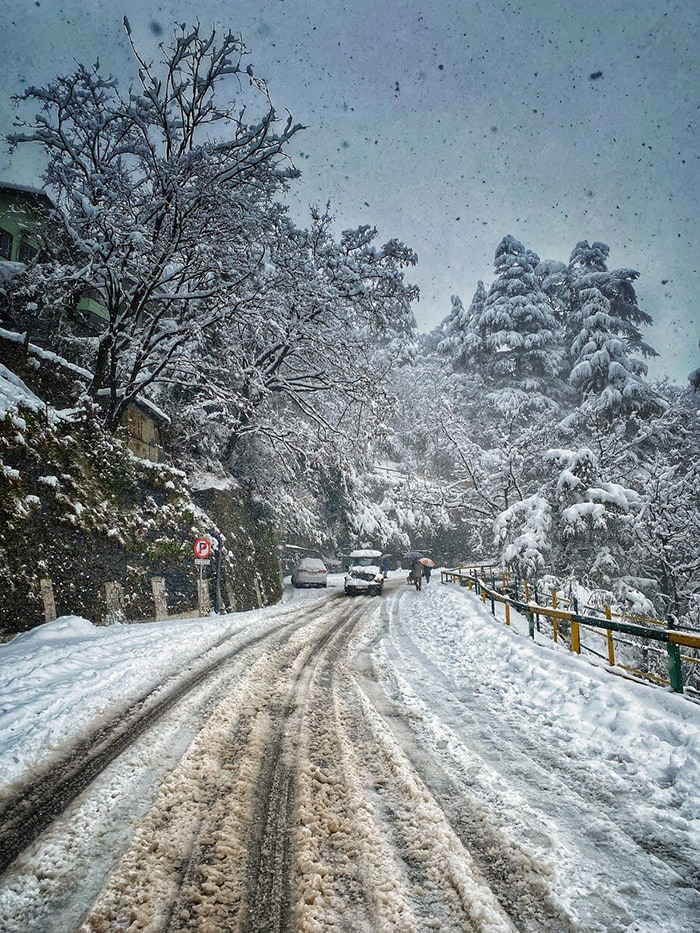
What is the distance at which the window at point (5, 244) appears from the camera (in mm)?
23844

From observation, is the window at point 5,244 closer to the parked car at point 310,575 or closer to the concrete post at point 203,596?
the concrete post at point 203,596

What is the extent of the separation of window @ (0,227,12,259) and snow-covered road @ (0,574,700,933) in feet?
88.6

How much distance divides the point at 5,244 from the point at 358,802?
106 feet

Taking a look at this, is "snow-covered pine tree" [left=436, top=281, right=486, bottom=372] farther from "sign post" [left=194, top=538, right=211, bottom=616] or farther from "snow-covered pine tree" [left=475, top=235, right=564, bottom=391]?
"sign post" [left=194, top=538, right=211, bottom=616]

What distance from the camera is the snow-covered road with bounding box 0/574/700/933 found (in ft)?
7.47

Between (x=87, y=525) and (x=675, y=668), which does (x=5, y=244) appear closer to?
(x=87, y=525)

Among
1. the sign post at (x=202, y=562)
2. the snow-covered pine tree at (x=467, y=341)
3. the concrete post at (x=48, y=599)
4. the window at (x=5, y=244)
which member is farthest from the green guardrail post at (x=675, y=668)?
the window at (x=5, y=244)

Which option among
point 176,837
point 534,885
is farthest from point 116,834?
point 534,885

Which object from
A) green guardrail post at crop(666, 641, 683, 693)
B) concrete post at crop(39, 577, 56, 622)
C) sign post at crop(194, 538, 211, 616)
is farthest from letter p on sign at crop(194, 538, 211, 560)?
green guardrail post at crop(666, 641, 683, 693)

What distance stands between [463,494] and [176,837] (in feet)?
79.2

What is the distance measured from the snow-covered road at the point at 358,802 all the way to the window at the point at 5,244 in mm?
26993

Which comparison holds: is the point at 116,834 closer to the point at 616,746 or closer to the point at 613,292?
the point at 616,746

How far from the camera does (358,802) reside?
323cm

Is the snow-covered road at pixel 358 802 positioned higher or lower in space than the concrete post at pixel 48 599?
lower
